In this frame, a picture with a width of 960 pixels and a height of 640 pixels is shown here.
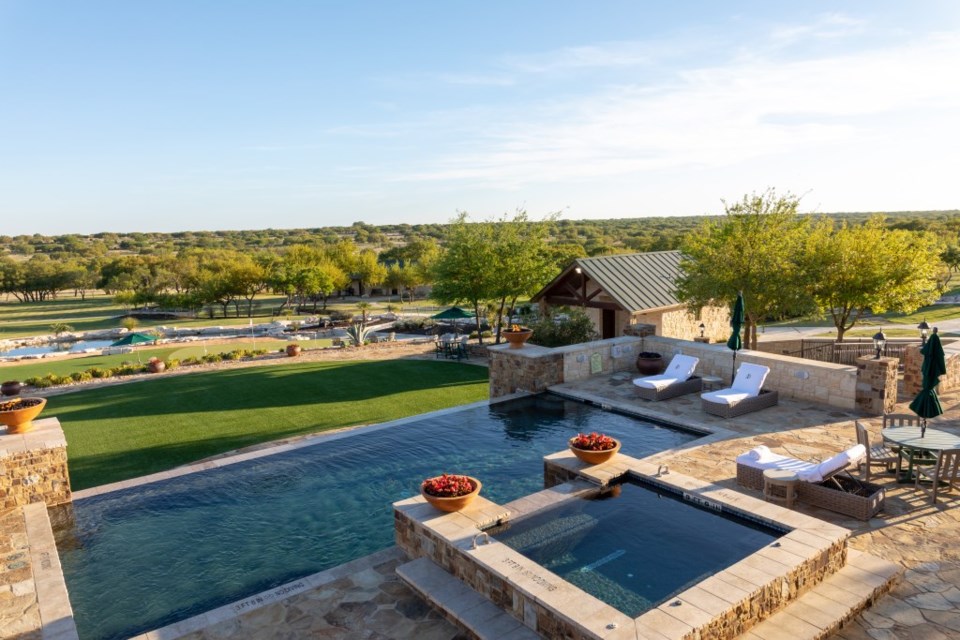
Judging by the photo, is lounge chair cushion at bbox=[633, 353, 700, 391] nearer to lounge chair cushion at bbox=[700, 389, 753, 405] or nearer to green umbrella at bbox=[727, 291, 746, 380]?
green umbrella at bbox=[727, 291, 746, 380]

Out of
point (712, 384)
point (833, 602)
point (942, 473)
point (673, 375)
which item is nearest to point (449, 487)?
point (833, 602)

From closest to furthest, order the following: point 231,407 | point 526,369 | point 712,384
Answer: point 712,384 < point 526,369 < point 231,407

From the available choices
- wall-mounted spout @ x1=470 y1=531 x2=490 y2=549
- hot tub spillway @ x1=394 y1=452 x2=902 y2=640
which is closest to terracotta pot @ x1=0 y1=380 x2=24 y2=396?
hot tub spillway @ x1=394 y1=452 x2=902 y2=640

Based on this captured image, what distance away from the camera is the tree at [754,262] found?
18734mm

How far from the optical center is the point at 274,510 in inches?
377

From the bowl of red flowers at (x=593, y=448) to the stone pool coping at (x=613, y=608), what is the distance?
0.91 metres

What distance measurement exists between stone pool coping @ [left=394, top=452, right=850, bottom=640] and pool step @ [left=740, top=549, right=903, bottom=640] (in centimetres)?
10

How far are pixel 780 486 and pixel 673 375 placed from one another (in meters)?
6.55

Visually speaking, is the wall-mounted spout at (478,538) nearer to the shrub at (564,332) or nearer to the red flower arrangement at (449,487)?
the red flower arrangement at (449,487)

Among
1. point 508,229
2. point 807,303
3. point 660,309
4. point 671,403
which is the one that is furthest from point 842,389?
point 508,229

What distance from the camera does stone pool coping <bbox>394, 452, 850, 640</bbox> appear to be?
17.9 ft

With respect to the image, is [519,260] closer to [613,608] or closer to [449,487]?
[449,487]

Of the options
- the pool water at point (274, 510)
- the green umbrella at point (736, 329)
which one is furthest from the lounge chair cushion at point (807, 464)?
the green umbrella at point (736, 329)

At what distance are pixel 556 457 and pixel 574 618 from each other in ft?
14.4
